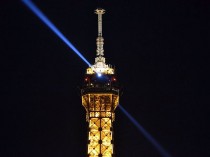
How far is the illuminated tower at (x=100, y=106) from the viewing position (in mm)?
173750

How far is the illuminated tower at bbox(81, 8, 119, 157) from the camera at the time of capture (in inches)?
6841

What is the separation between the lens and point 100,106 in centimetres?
17512

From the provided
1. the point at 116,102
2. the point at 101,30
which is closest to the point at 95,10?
the point at 101,30

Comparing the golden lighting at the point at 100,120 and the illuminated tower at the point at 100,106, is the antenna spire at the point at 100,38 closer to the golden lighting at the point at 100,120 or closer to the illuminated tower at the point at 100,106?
the illuminated tower at the point at 100,106

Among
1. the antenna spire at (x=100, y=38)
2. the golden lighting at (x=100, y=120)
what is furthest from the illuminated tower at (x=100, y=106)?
the antenna spire at (x=100, y=38)

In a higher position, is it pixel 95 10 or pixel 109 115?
pixel 95 10

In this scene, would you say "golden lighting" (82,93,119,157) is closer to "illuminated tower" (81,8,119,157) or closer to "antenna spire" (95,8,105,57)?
"illuminated tower" (81,8,119,157)

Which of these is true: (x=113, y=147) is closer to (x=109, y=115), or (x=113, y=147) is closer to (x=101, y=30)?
(x=109, y=115)

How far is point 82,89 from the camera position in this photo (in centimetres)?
Result: 17412

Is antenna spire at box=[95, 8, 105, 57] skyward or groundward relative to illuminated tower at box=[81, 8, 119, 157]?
skyward

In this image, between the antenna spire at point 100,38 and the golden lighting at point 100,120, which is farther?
the antenna spire at point 100,38

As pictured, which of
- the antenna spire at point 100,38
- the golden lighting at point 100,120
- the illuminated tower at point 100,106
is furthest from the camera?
the antenna spire at point 100,38

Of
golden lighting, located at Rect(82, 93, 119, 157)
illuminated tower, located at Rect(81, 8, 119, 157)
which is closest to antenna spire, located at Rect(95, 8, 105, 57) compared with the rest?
illuminated tower, located at Rect(81, 8, 119, 157)

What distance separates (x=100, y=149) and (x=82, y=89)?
31.4ft
